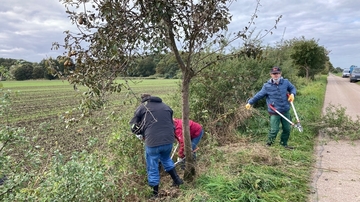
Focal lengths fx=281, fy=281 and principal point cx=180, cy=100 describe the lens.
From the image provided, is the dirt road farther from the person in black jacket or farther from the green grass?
the person in black jacket

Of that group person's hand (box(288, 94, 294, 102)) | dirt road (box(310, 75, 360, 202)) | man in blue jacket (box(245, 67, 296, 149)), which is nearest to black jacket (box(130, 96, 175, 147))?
dirt road (box(310, 75, 360, 202))

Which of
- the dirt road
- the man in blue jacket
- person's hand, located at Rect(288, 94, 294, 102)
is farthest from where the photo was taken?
the man in blue jacket

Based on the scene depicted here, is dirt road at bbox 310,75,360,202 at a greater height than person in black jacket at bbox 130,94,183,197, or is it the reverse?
person in black jacket at bbox 130,94,183,197

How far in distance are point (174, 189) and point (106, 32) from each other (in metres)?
2.63

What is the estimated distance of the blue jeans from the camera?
4.36 m

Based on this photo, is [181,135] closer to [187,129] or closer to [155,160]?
[187,129]

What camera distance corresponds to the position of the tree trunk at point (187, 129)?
429cm

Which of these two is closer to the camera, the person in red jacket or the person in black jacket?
the person in black jacket

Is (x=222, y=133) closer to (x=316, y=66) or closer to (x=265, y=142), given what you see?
(x=265, y=142)

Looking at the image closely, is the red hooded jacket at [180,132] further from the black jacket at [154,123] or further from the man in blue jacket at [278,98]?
the man in blue jacket at [278,98]

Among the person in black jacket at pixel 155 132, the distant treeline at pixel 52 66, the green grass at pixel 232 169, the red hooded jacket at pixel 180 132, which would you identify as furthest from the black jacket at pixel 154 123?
the red hooded jacket at pixel 180 132

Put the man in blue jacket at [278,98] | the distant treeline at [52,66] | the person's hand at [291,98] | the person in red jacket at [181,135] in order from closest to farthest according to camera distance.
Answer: the distant treeline at [52,66]
the person in red jacket at [181,135]
the person's hand at [291,98]
the man in blue jacket at [278,98]

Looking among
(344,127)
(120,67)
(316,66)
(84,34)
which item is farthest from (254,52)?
(316,66)

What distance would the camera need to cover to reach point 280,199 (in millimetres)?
3898
